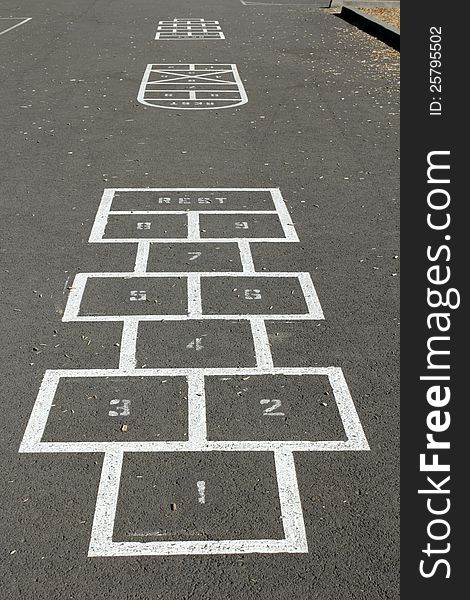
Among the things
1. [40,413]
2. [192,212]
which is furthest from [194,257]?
[40,413]

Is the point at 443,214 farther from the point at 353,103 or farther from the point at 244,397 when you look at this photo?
the point at 353,103

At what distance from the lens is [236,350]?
21.8ft

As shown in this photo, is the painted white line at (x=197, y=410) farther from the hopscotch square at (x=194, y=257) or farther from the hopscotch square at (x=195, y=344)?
the hopscotch square at (x=194, y=257)

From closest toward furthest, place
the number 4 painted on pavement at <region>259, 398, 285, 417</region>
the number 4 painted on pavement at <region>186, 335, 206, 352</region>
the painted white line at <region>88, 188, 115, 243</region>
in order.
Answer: the number 4 painted on pavement at <region>259, 398, 285, 417</region>, the number 4 painted on pavement at <region>186, 335, 206, 352</region>, the painted white line at <region>88, 188, 115, 243</region>

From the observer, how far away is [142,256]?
8.33 meters

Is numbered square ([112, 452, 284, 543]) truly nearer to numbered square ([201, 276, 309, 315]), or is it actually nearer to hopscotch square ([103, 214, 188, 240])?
numbered square ([201, 276, 309, 315])

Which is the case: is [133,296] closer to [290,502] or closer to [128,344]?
[128,344]

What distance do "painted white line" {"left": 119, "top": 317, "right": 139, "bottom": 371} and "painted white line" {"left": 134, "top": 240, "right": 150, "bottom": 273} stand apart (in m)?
1.03

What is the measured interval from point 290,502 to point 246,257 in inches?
145

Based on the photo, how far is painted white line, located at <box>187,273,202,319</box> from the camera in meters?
7.21

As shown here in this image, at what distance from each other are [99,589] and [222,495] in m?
0.96

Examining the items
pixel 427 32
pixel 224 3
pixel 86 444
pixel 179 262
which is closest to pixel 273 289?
pixel 179 262

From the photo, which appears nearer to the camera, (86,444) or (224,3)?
(86,444)

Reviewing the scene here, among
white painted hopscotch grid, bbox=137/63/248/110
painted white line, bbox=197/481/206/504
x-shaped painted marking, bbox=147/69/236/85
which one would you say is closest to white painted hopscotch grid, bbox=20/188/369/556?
painted white line, bbox=197/481/206/504
